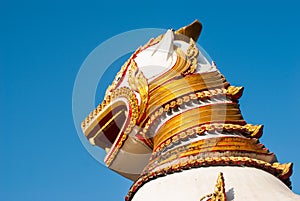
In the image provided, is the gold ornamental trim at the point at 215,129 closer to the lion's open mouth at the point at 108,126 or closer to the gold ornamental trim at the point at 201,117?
the gold ornamental trim at the point at 201,117

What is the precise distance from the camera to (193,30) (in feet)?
39.7

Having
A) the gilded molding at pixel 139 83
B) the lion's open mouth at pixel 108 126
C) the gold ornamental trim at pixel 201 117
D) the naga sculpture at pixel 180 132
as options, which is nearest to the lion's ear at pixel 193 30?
the naga sculpture at pixel 180 132

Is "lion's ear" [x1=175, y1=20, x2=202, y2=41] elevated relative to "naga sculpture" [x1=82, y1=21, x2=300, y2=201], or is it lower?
elevated

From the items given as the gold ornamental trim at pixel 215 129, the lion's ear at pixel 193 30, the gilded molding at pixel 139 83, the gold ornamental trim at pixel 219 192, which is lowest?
the gold ornamental trim at pixel 219 192

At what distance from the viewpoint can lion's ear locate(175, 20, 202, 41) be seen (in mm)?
11953

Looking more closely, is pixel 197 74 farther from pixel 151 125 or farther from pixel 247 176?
pixel 247 176

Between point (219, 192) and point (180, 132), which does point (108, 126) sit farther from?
point (219, 192)

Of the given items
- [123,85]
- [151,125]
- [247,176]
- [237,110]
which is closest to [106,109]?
[123,85]

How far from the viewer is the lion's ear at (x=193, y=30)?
39.2 feet

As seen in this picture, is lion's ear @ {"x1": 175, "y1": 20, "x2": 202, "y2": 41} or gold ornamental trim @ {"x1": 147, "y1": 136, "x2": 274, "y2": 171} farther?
lion's ear @ {"x1": 175, "y1": 20, "x2": 202, "y2": 41}

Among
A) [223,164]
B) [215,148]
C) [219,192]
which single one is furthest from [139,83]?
[219,192]

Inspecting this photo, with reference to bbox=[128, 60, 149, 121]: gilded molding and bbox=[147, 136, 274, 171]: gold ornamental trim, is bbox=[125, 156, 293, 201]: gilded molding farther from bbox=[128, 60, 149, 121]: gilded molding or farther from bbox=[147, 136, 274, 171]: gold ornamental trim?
bbox=[128, 60, 149, 121]: gilded molding

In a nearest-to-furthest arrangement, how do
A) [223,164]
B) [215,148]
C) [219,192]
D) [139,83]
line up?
[219,192]
[223,164]
[215,148]
[139,83]

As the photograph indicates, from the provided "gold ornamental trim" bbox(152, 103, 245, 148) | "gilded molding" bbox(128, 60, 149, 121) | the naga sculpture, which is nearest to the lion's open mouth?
the naga sculpture
